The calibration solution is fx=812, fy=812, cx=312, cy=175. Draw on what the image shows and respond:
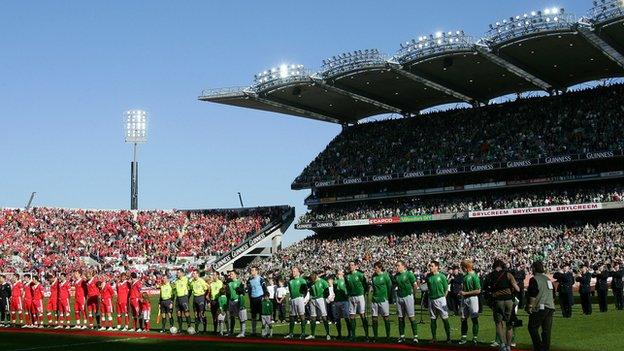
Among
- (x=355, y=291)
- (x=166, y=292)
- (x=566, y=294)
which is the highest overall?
(x=166, y=292)

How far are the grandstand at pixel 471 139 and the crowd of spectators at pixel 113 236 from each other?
5666 millimetres

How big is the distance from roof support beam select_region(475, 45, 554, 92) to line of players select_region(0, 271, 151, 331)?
2767cm

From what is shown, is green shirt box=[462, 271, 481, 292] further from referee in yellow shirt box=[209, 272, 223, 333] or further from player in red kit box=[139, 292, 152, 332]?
player in red kit box=[139, 292, 152, 332]

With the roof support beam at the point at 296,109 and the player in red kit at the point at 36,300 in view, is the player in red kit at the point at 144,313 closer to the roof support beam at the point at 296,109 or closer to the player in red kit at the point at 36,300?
the player in red kit at the point at 36,300

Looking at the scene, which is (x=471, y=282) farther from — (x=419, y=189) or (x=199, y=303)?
(x=419, y=189)

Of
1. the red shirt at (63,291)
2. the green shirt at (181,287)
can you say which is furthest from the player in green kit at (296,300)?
the red shirt at (63,291)

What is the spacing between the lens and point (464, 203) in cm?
5481

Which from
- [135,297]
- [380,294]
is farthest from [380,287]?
[135,297]

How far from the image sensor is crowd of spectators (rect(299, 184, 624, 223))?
48916 millimetres

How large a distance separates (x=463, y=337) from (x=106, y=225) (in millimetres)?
47682

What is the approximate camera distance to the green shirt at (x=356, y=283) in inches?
753

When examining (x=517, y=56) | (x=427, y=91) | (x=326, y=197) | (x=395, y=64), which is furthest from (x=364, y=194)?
(x=517, y=56)

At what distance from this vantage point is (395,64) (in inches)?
1943

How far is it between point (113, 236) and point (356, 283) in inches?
1727
